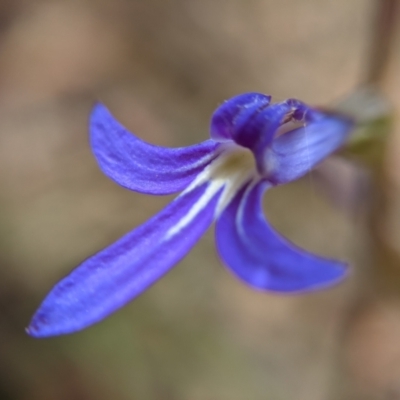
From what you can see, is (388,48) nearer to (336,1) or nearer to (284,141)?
(336,1)

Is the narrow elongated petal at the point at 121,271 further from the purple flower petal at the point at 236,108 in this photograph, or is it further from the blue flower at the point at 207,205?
the purple flower petal at the point at 236,108

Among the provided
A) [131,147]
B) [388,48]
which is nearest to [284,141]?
[131,147]

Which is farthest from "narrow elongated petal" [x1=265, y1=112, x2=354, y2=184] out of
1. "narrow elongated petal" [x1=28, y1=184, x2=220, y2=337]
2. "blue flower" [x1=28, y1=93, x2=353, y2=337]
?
"narrow elongated petal" [x1=28, y1=184, x2=220, y2=337]

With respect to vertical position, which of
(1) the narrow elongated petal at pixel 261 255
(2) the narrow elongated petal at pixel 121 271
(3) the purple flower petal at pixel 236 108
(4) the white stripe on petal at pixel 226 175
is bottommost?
(1) the narrow elongated petal at pixel 261 255

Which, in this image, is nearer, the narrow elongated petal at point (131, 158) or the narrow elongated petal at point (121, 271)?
the narrow elongated petal at point (121, 271)

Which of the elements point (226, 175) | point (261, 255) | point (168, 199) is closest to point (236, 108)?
point (226, 175)

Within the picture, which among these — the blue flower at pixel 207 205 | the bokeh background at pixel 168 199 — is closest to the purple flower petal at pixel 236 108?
the blue flower at pixel 207 205
